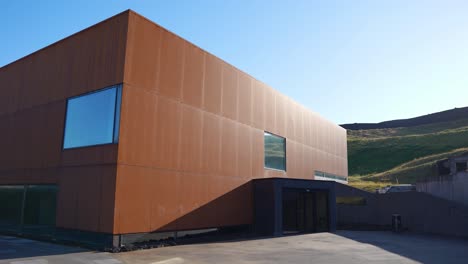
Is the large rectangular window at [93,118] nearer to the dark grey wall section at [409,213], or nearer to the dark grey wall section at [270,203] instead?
the dark grey wall section at [270,203]

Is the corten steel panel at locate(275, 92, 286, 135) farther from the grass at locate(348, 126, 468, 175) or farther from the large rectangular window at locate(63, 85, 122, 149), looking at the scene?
the grass at locate(348, 126, 468, 175)

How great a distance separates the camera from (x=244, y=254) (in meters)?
15.1

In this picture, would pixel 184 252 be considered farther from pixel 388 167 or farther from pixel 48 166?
pixel 388 167

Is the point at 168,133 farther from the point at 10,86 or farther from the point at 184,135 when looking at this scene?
the point at 10,86

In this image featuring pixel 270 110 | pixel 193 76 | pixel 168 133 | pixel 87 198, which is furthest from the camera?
pixel 270 110

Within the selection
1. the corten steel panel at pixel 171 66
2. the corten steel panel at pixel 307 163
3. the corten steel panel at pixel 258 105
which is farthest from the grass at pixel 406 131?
the corten steel panel at pixel 171 66

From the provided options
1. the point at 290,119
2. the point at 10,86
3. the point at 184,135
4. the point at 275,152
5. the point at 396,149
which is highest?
the point at 396,149

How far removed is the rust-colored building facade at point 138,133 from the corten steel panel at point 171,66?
0.06 m


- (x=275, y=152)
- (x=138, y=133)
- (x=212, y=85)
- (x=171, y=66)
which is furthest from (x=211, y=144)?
(x=275, y=152)

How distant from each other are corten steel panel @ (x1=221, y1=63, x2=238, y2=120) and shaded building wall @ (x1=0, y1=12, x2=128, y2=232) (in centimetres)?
752

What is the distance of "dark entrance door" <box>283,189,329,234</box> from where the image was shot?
27453 millimetres

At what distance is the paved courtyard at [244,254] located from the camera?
13099mm

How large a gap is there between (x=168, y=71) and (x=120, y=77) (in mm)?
2849

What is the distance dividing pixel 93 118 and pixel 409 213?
81.7ft
